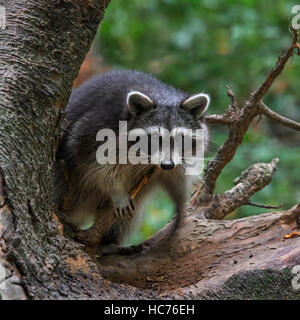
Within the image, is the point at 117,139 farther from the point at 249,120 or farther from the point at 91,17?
the point at 91,17

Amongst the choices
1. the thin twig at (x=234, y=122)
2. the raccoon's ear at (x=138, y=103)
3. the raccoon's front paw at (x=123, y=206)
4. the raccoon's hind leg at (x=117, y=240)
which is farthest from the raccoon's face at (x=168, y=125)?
the raccoon's hind leg at (x=117, y=240)

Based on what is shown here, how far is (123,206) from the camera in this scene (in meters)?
3.67

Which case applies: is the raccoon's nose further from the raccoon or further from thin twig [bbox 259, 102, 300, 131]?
thin twig [bbox 259, 102, 300, 131]

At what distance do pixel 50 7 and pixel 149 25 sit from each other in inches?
172

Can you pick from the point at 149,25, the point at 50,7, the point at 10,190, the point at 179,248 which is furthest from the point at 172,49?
the point at 10,190

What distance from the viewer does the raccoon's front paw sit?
3633 millimetres

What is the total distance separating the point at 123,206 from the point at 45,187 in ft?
3.88

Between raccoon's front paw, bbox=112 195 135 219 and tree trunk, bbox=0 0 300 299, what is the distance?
83cm

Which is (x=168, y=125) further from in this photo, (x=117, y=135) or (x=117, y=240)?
(x=117, y=240)

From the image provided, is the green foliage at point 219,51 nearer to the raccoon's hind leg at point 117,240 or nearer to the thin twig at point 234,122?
the raccoon's hind leg at point 117,240

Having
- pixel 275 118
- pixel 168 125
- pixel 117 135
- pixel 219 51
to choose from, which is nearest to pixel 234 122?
pixel 275 118

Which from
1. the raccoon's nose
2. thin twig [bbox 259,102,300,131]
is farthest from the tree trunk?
thin twig [bbox 259,102,300,131]

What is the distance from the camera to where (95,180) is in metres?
3.83

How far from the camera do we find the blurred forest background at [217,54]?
539 centimetres
